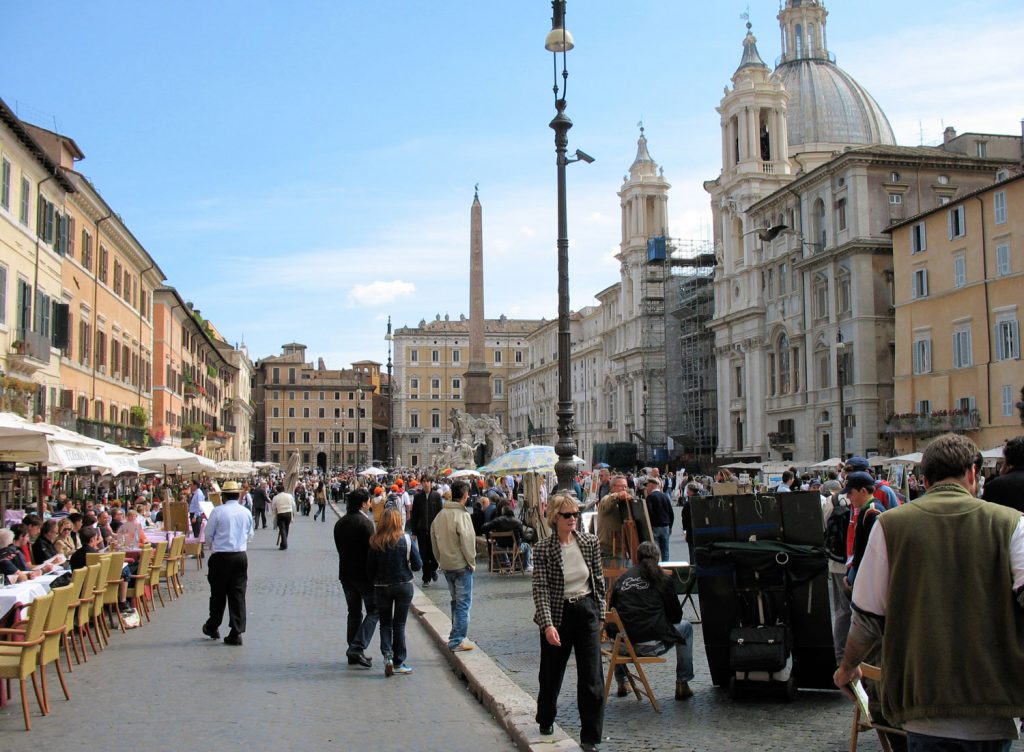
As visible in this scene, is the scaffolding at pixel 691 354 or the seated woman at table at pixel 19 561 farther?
the scaffolding at pixel 691 354

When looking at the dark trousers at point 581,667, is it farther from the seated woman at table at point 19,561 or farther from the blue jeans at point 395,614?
the seated woman at table at point 19,561

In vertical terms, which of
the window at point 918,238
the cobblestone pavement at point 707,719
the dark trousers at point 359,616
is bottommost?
the cobblestone pavement at point 707,719

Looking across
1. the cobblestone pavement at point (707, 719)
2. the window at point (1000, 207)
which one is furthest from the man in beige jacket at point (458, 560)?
the window at point (1000, 207)

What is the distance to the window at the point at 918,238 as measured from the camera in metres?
42.0

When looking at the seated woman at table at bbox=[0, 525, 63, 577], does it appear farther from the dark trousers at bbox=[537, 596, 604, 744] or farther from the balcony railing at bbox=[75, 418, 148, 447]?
the balcony railing at bbox=[75, 418, 148, 447]

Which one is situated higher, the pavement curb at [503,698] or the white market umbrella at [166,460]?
the white market umbrella at [166,460]

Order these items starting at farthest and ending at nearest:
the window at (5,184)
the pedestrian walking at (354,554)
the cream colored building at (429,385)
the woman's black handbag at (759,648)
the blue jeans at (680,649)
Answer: the cream colored building at (429,385) < the window at (5,184) < the pedestrian walking at (354,554) < the blue jeans at (680,649) < the woman's black handbag at (759,648)

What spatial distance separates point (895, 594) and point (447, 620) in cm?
927

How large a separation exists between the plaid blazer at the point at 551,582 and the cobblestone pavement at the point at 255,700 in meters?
1.00

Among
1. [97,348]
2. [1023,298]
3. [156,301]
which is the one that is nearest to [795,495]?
[97,348]

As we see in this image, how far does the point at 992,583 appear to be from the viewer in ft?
10.7

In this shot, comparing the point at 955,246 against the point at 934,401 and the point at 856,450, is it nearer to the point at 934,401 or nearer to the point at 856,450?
the point at 934,401

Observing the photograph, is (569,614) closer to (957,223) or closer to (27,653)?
(27,653)

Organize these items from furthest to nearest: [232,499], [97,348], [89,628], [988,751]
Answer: [97,348], [232,499], [89,628], [988,751]
